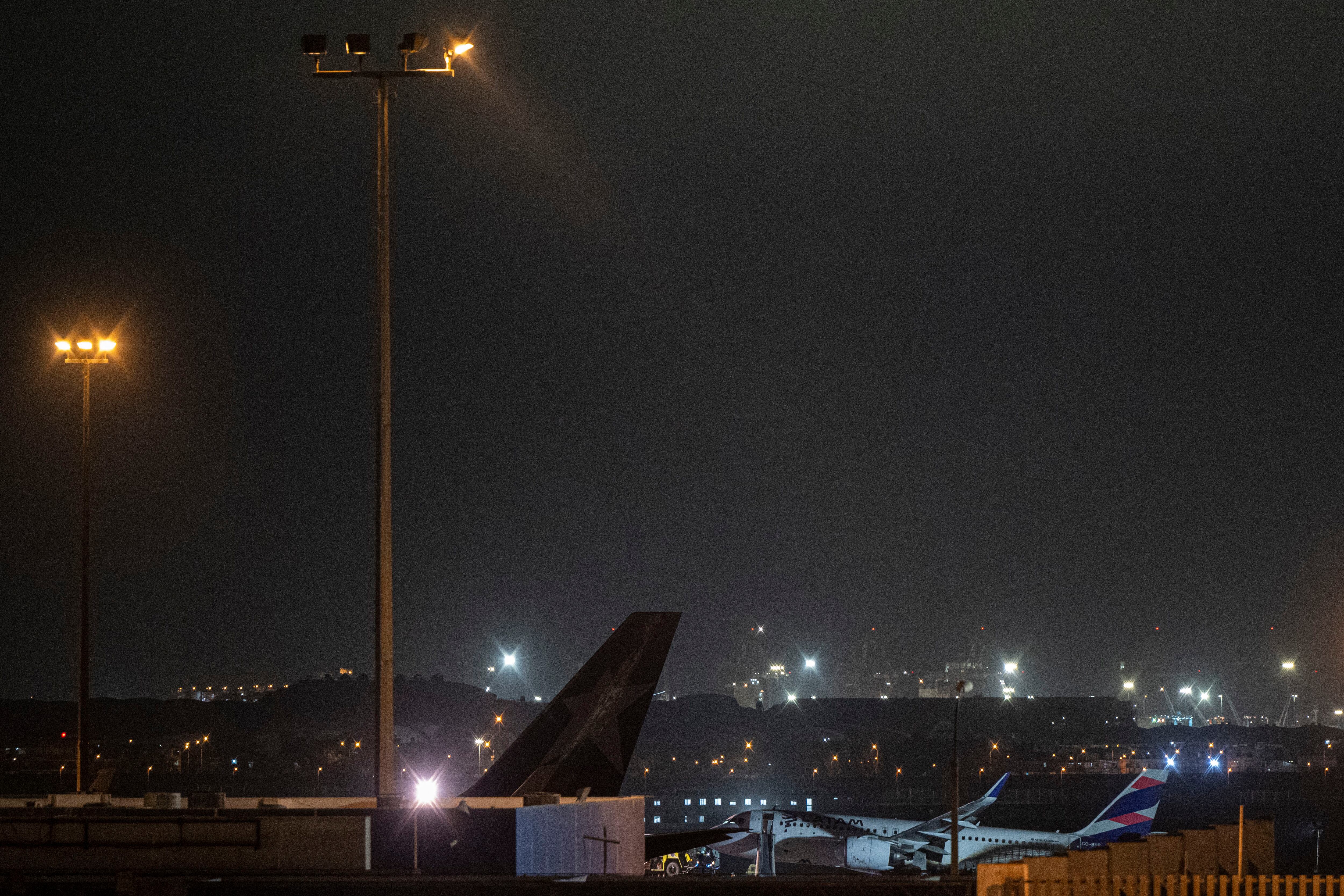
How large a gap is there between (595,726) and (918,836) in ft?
140

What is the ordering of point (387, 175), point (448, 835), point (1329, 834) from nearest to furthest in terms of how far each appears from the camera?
point (448, 835) < point (387, 175) < point (1329, 834)

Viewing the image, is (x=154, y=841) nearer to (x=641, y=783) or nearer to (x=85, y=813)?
(x=85, y=813)

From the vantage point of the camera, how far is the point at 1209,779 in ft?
527

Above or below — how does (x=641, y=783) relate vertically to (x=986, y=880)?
below

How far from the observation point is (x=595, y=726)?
103 ft

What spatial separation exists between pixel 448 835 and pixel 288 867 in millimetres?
2302

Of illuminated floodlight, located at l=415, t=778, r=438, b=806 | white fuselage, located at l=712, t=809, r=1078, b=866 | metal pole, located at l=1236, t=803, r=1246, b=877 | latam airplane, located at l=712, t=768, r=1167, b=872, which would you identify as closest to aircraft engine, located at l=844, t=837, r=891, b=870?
latam airplane, located at l=712, t=768, r=1167, b=872

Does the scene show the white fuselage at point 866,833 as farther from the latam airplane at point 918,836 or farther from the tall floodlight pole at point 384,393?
the tall floodlight pole at point 384,393

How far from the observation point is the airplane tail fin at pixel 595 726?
3070cm

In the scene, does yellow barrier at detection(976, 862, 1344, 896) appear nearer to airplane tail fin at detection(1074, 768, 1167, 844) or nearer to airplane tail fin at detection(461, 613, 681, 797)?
airplane tail fin at detection(461, 613, 681, 797)

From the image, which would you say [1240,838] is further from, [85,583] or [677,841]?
[85,583]

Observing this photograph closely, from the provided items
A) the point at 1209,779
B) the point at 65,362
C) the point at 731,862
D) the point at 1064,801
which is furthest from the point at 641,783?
the point at 65,362

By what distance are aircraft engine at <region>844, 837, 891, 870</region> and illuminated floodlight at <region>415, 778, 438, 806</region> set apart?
4936 centimetres

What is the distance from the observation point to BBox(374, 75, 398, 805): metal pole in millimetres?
22344
